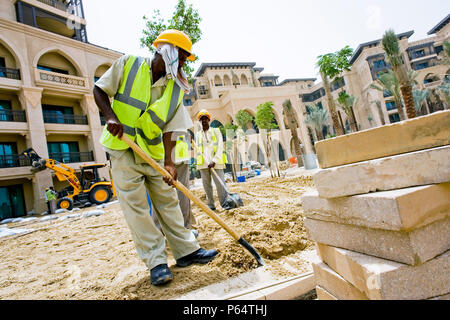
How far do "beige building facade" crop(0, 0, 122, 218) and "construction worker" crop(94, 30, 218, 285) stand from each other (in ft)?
54.0

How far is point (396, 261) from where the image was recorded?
46.8 inches

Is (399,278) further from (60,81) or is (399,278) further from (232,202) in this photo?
(60,81)

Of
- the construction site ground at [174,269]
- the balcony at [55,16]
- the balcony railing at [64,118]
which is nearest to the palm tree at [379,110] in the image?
the balcony at [55,16]

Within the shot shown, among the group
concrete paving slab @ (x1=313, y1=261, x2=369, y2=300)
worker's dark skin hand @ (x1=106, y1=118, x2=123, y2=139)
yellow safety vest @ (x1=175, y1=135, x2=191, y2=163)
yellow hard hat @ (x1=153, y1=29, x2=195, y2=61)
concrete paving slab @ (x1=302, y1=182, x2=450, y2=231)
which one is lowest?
concrete paving slab @ (x1=313, y1=261, x2=369, y2=300)

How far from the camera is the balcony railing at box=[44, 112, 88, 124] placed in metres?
16.8

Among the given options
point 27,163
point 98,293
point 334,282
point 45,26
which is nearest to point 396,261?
point 334,282

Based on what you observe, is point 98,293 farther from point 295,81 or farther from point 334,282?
point 295,81

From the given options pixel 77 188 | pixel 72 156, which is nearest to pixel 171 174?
pixel 77 188

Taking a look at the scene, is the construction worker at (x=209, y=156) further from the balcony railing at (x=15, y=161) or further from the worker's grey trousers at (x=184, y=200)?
the balcony railing at (x=15, y=161)

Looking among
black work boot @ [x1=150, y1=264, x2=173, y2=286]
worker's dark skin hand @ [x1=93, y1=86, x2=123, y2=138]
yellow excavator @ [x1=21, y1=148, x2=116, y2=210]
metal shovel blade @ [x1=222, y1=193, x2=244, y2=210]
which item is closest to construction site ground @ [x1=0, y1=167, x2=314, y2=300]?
black work boot @ [x1=150, y1=264, x2=173, y2=286]

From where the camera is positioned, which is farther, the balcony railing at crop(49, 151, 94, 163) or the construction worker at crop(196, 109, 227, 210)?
the balcony railing at crop(49, 151, 94, 163)

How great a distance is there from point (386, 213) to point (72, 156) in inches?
794

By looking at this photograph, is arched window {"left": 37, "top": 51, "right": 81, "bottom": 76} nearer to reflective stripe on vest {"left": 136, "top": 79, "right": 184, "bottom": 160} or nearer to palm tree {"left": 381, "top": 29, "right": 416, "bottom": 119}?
reflective stripe on vest {"left": 136, "top": 79, "right": 184, "bottom": 160}

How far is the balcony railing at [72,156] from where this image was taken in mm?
16812
